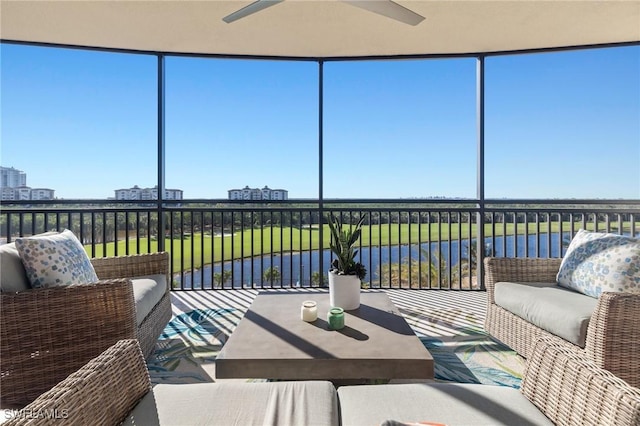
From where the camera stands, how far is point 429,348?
7.63ft

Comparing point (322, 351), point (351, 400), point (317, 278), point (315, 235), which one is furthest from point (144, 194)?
point (351, 400)

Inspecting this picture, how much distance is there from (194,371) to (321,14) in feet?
9.75

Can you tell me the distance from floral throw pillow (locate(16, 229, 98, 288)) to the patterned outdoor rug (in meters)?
0.72

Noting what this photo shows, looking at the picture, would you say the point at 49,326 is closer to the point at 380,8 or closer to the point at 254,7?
the point at 254,7

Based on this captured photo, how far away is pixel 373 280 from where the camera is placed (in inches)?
159

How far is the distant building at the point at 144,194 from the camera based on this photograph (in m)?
3.82

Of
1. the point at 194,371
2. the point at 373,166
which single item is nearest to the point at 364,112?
the point at 373,166

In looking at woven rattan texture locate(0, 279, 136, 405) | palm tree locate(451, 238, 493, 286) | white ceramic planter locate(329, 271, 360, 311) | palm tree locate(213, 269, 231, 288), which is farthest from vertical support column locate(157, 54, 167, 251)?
palm tree locate(451, 238, 493, 286)

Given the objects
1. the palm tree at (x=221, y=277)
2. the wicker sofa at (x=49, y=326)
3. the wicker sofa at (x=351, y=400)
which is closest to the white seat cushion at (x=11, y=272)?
the wicker sofa at (x=49, y=326)

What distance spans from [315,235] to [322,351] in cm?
266

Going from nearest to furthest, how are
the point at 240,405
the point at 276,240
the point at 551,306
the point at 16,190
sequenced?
the point at 240,405 < the point at 551,306 < the point at 16,190 < the point at 276,240

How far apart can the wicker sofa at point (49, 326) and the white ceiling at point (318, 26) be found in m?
2.30

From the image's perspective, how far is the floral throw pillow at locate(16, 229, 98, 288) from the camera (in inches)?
68.0

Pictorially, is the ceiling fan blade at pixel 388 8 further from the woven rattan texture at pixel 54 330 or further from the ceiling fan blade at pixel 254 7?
the woven rattan texture at pixel 54 330
